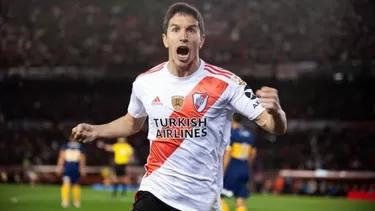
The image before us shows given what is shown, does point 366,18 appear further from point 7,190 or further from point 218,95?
point 218,95

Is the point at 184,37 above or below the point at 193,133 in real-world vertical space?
above

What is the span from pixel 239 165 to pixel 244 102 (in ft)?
26.2

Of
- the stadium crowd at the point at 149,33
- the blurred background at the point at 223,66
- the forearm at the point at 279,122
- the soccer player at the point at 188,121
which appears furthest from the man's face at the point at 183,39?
the blurred background at the point at 223,66

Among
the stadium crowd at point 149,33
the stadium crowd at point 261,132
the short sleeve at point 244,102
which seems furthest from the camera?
the stadium crowd at point 261,132

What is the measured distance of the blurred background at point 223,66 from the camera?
983 inches

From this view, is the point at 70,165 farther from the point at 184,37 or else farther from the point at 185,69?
the point at 184,37

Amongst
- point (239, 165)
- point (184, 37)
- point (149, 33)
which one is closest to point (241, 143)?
point (239, 165)

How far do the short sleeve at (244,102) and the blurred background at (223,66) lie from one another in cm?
1967

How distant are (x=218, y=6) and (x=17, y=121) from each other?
941 cm

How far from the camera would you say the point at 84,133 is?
428cm

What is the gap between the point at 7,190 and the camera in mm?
22938

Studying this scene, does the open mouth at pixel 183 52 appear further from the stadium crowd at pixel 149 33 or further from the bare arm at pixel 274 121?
the stadium crowd at pixel 149 33

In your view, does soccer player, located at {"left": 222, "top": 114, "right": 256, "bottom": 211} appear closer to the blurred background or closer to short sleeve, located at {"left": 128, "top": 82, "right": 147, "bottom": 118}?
short sleeve, located at {"left": 128, "top": 82, "right": 147, "bottom": 118}

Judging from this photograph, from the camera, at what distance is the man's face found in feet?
13.4
